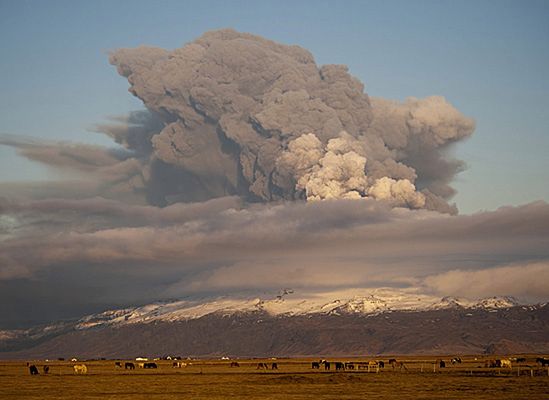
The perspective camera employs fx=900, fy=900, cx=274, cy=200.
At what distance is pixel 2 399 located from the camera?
80938 millimetres

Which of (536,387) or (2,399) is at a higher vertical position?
(2,399)

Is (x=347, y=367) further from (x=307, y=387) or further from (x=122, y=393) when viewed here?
(x=122, y=393)

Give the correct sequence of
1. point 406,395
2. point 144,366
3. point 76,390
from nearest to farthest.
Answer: point 406,395, point 76,390, point 144,366

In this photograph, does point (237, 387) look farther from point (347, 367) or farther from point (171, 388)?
point (347, 367)

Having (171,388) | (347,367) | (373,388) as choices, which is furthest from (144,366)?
(373,388)

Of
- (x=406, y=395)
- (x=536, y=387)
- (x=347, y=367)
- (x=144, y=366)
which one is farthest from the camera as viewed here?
(x=144, y=366)

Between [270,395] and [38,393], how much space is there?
940 inches

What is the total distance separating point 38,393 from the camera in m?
88.6

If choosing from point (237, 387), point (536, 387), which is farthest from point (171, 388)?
point (536, 387)

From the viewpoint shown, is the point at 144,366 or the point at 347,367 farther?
the point at 144,366

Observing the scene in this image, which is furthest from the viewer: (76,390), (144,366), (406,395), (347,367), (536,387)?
(144,366)

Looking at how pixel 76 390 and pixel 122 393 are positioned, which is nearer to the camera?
pixel 122 393

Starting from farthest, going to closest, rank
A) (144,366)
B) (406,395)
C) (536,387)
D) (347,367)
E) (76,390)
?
(144,366) → (347,367) → (76,390) → (536,387) → (406,395)

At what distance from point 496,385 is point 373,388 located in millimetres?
12567
